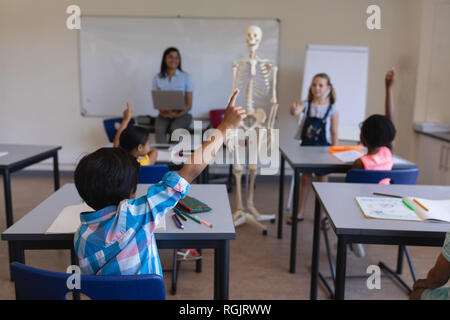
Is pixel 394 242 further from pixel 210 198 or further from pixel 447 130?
pixel 447 130

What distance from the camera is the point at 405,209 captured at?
1.87 metres

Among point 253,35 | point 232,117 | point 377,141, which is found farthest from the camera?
point 253,35

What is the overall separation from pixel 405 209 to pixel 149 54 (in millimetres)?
4093

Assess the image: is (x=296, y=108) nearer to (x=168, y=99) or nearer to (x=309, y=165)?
(x=309, y=165)

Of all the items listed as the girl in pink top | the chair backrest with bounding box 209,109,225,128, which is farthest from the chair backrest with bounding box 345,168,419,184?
the chair backrest with bounding box 209,109,225,128

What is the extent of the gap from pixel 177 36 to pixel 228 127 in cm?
398

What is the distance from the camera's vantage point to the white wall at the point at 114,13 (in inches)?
201

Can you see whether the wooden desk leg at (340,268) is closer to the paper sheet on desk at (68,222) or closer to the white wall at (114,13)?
the paper sheet on desk at (68,222)

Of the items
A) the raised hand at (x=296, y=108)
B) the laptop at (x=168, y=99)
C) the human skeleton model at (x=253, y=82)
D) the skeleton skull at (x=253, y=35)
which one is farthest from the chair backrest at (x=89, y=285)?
the laptop at (x=168, y=99)

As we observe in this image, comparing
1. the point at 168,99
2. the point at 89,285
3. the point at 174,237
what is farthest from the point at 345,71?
the point at 89,285

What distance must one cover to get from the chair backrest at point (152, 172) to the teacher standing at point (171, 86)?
2213 millimetres

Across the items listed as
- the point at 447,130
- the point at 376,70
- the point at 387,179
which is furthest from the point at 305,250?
the point at 376,70

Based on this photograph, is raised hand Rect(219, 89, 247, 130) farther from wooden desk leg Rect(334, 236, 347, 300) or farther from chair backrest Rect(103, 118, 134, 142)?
chair backrest Rect(103, 118, 134, 142)

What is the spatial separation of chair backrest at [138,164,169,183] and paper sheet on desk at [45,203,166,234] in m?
0.57
